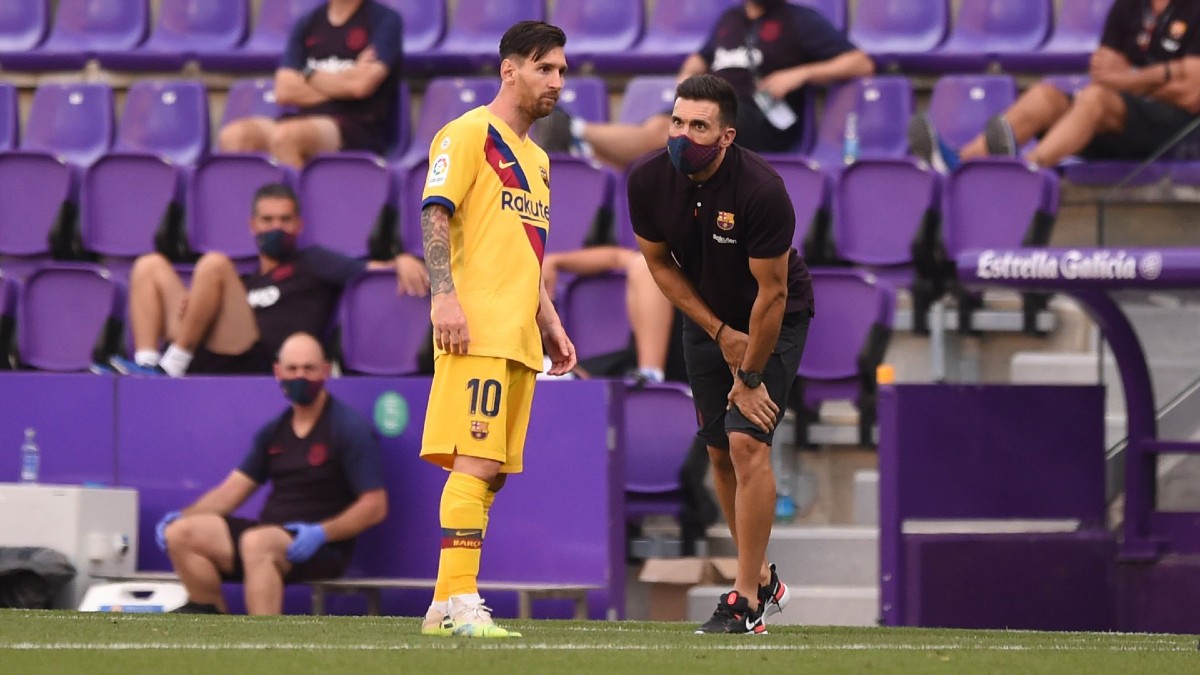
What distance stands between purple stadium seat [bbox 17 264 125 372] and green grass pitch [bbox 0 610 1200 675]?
3700 mm

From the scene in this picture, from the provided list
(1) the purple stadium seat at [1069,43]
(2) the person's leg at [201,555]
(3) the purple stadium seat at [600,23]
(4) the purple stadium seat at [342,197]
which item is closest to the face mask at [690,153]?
(2) the person's leg at [201,555]

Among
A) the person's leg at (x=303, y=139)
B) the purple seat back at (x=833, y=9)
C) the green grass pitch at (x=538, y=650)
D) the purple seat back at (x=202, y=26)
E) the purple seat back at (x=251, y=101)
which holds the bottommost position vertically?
the green grass pitch at (x=538, y=650)

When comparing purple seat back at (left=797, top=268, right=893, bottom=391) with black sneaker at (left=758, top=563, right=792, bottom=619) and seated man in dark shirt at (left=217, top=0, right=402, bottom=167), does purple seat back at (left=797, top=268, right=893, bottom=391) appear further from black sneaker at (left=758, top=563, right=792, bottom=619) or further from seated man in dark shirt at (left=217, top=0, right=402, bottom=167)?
seated man in dark shirt at (left=217, top=0, right=402, bottom=167)

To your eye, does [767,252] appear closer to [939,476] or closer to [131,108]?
[939,476]

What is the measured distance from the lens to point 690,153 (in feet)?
20.6

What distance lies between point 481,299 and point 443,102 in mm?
6409

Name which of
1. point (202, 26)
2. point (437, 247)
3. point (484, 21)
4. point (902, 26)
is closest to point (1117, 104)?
point (902, 26)

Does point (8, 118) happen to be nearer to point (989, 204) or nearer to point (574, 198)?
point (574, 198)

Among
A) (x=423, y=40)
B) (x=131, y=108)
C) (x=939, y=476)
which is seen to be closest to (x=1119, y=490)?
(x=939, y=476)

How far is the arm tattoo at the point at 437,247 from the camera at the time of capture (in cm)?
593

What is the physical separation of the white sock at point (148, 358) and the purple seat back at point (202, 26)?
3971 mm

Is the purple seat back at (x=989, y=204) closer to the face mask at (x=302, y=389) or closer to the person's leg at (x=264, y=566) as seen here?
the face mask at (x=302, y=389)

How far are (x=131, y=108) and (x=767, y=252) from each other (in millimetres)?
7732

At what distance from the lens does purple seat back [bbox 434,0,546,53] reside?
1310 cm
